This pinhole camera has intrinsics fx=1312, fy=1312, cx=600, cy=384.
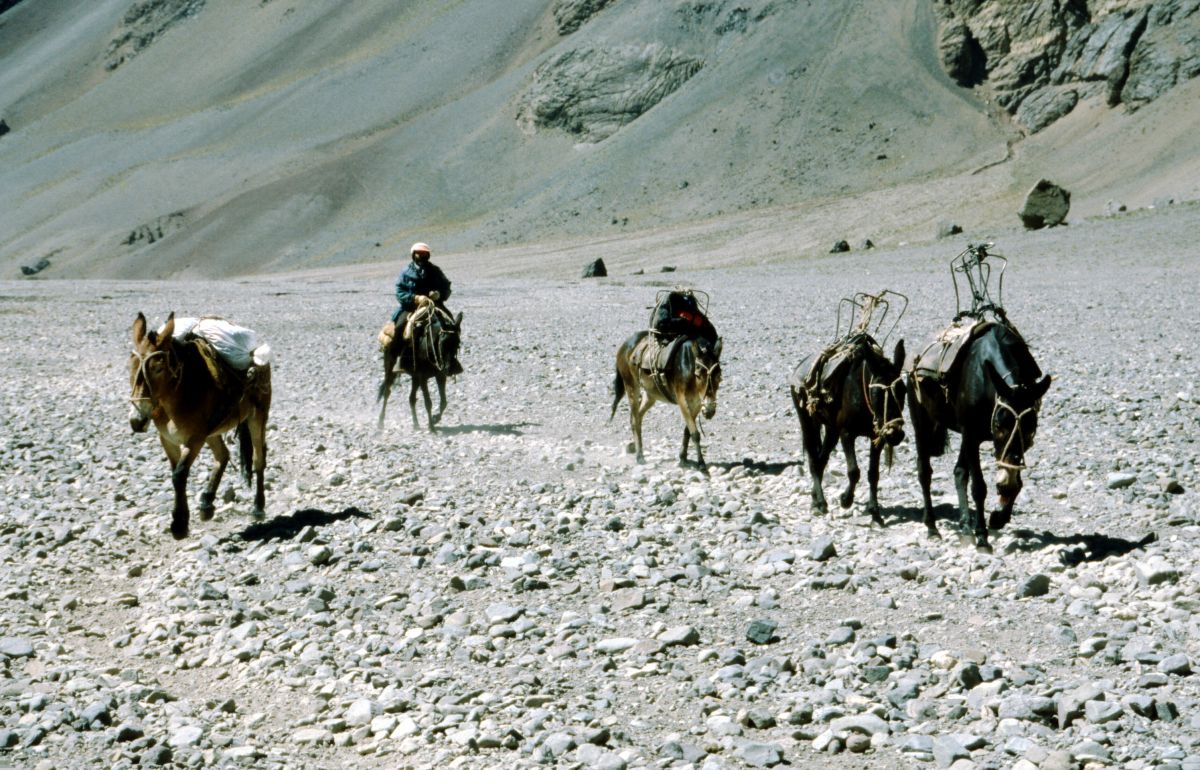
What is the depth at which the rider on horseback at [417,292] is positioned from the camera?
59.3 feet

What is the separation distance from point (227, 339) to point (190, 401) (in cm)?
78

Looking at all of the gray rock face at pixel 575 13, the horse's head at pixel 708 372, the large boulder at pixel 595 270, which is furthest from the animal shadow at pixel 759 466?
the gray rock face at pixel 575 13

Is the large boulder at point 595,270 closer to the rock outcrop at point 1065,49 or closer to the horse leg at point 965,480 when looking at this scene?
the rock outcrop at point 1065,49

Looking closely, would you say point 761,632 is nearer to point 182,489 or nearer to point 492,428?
point 182,489

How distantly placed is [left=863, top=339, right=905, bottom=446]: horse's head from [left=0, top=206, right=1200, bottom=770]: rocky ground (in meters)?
0.79

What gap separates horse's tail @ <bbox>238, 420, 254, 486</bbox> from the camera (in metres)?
12.4

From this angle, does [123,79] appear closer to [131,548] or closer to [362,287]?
[362,287]

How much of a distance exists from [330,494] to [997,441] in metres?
6.58

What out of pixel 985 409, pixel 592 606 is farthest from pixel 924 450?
pixel 592 606

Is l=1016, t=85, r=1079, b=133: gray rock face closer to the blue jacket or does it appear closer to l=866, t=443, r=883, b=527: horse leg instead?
the blue jacket

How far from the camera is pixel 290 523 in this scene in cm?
1166

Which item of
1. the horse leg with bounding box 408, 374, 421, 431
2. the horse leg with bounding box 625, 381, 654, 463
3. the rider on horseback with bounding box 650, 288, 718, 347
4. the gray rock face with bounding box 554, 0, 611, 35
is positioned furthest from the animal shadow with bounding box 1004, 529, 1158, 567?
the gray rock face with bounding box 554, 0, 611, 35

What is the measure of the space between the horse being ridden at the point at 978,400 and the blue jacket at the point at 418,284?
9226 millimetres

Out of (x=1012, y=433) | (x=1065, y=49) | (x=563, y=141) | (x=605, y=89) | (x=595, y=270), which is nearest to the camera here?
(x=1012, y=433)
